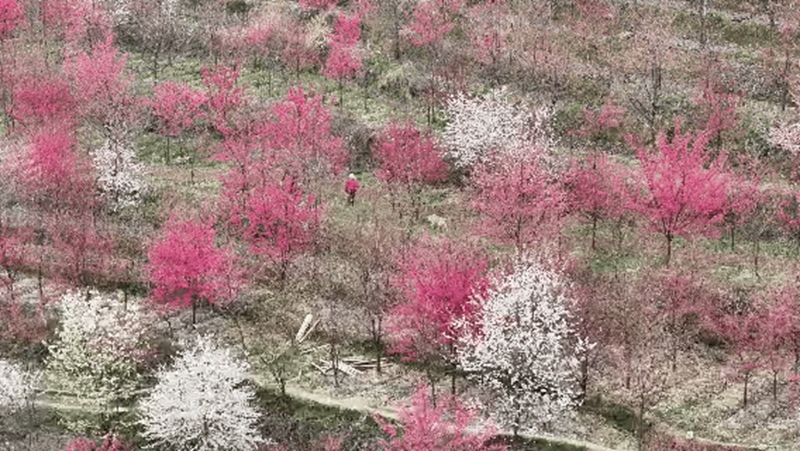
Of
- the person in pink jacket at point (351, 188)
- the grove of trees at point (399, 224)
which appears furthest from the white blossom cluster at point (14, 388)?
the person in pink jacket at point (351, 188)

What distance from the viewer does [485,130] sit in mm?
64500

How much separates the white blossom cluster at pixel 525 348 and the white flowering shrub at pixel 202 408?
34.1ft

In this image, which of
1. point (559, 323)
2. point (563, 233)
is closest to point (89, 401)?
point (559, 323)

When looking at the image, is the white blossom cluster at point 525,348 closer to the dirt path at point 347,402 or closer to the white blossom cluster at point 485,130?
the dirt path at point 347,402

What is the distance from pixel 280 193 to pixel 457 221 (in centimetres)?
1128

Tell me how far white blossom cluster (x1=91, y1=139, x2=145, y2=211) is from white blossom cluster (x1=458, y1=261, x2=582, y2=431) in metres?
25.6

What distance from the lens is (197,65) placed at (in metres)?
77.4

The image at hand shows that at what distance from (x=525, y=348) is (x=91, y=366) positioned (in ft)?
66.3

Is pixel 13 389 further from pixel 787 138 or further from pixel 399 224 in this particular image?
pixel 787 138

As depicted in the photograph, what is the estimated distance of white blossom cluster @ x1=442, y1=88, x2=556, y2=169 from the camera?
64312 millimetres

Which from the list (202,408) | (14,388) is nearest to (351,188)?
(202,408)

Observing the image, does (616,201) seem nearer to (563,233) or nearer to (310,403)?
(563,233)

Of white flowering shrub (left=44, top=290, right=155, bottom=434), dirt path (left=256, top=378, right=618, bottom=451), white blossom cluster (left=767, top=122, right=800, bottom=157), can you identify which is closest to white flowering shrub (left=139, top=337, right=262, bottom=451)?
white flowering shrub (left=44, top=290, right=155, bottom=434)

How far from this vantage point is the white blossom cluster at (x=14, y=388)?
47.8m
